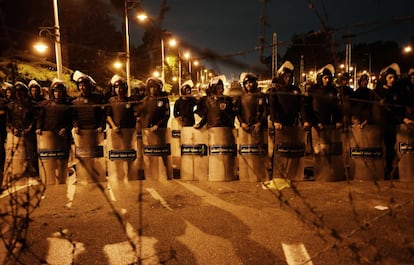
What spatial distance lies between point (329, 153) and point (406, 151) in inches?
54.8

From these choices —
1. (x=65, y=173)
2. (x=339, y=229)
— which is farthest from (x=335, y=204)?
(x=65, y=173)

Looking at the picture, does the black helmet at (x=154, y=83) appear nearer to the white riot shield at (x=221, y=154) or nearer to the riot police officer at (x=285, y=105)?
the white riot shield at (x=221, y=154)

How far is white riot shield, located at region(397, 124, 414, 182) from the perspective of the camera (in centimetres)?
700

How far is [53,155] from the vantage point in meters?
7.55

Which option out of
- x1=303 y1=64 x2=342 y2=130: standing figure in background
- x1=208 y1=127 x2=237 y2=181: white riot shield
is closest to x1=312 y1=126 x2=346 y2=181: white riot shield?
x1=303 y1=64 x2=342 y2=130: standing figure in background

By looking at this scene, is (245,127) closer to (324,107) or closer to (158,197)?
(324,107)

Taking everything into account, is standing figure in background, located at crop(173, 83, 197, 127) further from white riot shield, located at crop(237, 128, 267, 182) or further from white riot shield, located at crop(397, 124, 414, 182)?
white riot shield, located at crop(397, 124, 414, 182)

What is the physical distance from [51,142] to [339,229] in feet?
18.5

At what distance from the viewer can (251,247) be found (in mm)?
4301

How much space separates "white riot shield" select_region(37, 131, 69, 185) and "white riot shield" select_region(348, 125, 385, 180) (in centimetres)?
570

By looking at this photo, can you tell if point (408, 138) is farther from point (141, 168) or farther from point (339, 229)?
point (141, 168)

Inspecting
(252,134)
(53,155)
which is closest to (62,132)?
(53,155)

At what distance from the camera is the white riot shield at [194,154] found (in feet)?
25.1

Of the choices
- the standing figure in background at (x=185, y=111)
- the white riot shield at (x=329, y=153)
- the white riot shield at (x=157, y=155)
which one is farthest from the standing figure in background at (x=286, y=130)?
the standing figure in background at (x=185, y=111)
